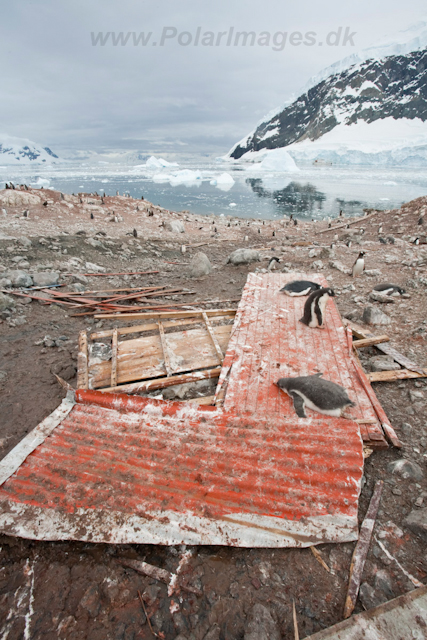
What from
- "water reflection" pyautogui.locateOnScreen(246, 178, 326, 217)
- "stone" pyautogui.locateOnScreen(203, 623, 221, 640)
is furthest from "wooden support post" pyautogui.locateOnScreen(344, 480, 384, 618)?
"water reflection" pyautogui.locateOnScreen(246, 178, 326, 217)

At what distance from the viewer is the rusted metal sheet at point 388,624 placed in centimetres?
173

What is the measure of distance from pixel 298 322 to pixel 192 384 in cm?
209

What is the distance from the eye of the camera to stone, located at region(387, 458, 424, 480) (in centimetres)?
283

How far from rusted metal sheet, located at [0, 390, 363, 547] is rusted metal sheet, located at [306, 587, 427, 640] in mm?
421

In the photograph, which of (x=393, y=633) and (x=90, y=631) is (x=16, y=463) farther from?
(x=393, y=633)

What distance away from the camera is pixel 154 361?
4.18 m

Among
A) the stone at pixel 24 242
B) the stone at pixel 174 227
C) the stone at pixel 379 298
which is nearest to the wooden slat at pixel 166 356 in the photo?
the stone at pixel 379 298

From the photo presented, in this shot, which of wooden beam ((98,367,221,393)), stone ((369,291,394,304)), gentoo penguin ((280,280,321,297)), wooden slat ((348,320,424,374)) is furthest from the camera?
stone ((369,291,394,304))

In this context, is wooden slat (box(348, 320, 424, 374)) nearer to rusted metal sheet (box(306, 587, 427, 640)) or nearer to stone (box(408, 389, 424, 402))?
stone (box(408, 389, 424, 402))

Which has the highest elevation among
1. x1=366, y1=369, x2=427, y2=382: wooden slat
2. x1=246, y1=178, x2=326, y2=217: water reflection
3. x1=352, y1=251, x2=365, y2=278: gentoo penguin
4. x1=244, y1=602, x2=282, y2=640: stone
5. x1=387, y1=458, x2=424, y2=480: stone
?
x1=246, y1=178, x2=326, y2=217: water reflection

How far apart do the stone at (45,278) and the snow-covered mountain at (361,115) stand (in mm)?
87436

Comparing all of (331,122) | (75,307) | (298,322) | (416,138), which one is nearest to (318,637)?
(298,322)

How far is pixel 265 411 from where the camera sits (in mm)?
3086

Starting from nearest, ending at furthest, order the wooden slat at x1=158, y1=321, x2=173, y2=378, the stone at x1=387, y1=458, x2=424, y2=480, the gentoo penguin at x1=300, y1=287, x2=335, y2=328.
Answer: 1. the stone at x1=387, y1=458, x2=424, y2=480
2. the wooden slat at x1=158, y1=321, x2=173, y2=378
3. the gentoo penguin at x1=300, y1=287, x2=335, y2=328
